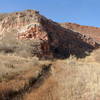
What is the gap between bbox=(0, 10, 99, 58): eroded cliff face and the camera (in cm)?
2581

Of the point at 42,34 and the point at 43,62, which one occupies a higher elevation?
the point at 42,34

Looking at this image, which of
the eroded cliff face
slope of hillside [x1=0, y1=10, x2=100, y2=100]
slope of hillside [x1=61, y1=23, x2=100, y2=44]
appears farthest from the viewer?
slope of hillside [x1=61, y1=23, x2=100, y2=44]

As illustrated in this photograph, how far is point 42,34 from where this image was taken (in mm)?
26328

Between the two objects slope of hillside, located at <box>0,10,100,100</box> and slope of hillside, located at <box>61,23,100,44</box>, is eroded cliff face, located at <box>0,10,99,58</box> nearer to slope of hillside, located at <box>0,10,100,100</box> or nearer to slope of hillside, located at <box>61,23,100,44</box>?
slope of hillside, located at <box>0,10,100,100</box>

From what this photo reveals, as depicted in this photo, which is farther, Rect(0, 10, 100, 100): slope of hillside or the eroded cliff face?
the eroded cliff face

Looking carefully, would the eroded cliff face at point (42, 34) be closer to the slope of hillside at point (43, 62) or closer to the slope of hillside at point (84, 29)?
the slope of hillside at point (43, 62)

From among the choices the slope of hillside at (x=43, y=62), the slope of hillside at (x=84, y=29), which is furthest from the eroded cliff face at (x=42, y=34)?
the slope of hillside at (x=84, y=29)

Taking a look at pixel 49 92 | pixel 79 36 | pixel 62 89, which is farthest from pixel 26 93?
pixel 79 36

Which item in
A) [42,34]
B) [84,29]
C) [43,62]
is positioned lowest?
[43,62]

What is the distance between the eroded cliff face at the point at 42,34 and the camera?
2581 centimetres

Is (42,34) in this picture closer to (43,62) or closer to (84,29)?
(43,62)

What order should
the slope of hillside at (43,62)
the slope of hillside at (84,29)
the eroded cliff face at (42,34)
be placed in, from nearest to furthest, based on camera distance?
the slope of hillside at (43,62) → the eroded cliff face at (42,34) → the slope of hillside at (84,29)

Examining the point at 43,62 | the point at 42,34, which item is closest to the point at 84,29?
the point at 42,34

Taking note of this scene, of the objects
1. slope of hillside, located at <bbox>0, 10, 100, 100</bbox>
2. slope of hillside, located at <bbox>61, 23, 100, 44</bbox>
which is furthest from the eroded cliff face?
slope of hillside, located at <bbox>61, 23, 100, 44</bbox>
